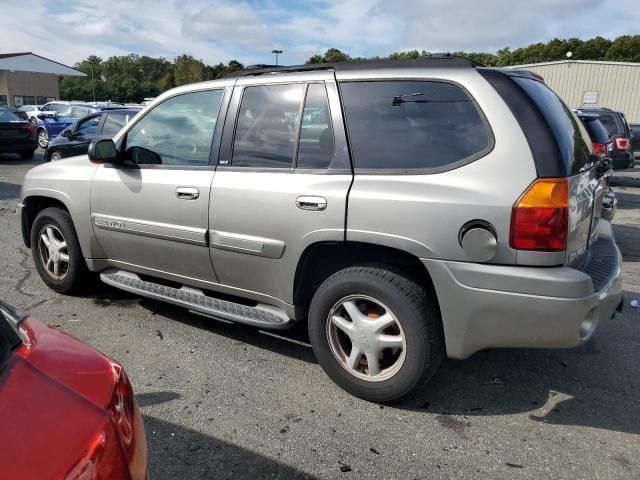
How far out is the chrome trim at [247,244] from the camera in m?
3.27

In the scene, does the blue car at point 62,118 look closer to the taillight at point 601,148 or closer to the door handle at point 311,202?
the taillight at point 601,148

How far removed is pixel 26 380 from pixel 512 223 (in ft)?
6.99

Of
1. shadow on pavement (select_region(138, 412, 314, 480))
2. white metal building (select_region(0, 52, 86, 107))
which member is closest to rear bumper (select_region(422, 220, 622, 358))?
shadow on pavement (select_region(138, 412, 314, 480))

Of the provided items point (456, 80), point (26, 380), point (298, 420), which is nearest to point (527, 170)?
point (456, 80)

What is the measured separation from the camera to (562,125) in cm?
290

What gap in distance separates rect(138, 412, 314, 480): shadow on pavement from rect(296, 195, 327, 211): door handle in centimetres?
137

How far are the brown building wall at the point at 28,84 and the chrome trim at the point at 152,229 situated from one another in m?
65.9

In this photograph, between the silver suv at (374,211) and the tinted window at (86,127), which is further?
the tinted window at (86,127)

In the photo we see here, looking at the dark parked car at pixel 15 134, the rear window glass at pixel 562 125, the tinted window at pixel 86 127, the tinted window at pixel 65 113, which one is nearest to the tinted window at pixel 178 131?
the rear window glass at pixel 562 125

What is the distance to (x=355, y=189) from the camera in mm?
2951

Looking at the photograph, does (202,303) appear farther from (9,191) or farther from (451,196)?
(9,191)

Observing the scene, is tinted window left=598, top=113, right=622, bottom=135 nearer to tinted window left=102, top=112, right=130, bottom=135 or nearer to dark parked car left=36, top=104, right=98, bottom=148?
tinted window left=102, top=112, right=130, bottom=135

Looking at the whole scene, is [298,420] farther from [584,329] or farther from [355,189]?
[584,329]

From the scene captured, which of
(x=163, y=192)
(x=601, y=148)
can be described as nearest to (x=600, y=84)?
(x=601, y=148)
